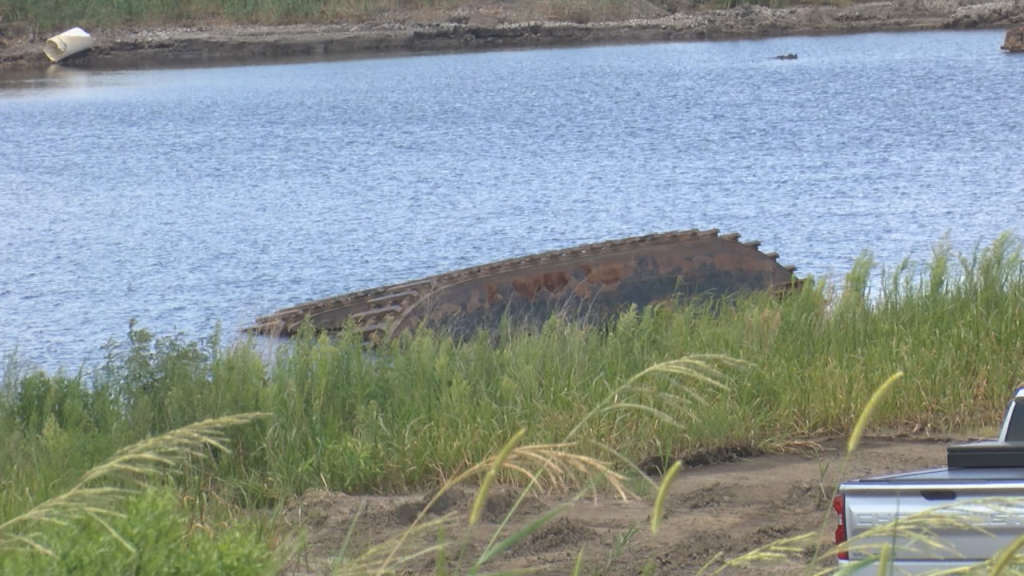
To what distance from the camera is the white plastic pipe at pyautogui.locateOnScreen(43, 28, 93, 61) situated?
58750 mm

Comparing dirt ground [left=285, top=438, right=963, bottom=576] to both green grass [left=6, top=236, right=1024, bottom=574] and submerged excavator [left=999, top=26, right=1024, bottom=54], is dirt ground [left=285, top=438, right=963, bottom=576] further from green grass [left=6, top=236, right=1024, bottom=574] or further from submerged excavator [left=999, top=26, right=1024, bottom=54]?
submerged excavator [left=999, top=26, right=1024, bottom=54]

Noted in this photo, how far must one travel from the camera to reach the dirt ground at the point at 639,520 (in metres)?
5.83

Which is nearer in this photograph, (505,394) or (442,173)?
(505,394)

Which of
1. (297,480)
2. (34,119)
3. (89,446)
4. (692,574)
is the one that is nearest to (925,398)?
(692,574)

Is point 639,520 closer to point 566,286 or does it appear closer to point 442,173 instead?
point 566,286

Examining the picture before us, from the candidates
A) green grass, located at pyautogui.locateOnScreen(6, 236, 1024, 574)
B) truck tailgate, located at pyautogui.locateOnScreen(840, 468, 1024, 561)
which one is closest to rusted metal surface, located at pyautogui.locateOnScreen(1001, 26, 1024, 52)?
green grass, located at pyautogui.locateOnScreen(6, 236, 1024, 574)

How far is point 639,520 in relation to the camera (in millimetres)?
6457

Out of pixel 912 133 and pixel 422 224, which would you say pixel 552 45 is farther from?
pixel 422 224

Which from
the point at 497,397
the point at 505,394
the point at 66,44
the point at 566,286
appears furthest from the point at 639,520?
the point at 66,44

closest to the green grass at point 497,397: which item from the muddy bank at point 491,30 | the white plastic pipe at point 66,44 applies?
the white plastic pipe at point 66,44

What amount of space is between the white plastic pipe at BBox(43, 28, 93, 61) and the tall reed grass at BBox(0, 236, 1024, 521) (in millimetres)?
53625

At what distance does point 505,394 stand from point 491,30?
58.8 meters

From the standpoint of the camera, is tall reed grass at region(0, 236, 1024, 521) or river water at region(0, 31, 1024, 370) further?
river water at region(0, 31, 1024, 370)

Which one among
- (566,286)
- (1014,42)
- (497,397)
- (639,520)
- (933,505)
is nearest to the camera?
(933,505)
